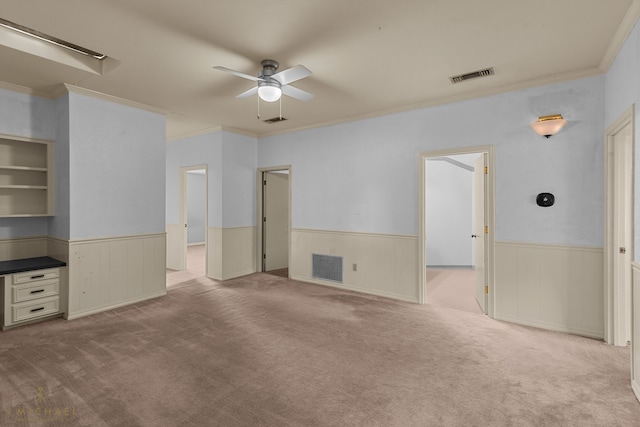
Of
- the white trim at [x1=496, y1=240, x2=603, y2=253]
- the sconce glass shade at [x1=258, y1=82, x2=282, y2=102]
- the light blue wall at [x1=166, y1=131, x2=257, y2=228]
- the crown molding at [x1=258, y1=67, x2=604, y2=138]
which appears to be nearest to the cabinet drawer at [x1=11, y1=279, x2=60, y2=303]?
the light blue wall at [x1=166, y1=131, x2=257, y2=228]

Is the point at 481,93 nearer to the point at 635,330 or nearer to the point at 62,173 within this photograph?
the point at 635,330

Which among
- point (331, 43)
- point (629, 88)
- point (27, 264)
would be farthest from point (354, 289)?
point (27, 264)

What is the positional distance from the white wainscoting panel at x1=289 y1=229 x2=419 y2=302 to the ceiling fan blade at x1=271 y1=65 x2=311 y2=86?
2.62 m

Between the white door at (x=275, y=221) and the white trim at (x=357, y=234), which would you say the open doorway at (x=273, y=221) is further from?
the white trim at (x=357, y=234)

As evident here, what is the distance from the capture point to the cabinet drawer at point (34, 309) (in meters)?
3.39

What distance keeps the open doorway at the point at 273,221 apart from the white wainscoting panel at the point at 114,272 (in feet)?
6.45

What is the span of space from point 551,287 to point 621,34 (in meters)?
2.39

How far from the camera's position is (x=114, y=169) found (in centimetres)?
408

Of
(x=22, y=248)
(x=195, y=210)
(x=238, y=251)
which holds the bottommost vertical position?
(x=238, y=251)

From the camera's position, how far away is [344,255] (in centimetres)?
506

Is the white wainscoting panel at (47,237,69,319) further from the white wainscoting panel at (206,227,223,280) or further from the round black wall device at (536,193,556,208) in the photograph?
the round black wall device at (536,193,556,208)

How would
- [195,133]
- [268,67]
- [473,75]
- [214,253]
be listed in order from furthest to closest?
[195,133], [214,253], [473,75], [268,67]

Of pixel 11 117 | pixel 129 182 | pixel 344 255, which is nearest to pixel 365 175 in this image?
pixel 344 255

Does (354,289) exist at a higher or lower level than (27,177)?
lower
